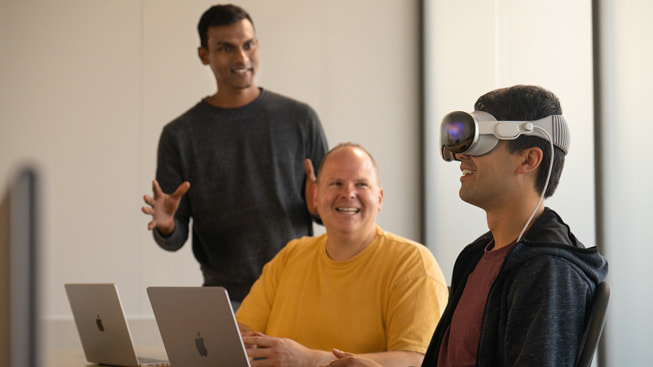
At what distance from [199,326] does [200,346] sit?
0.06m

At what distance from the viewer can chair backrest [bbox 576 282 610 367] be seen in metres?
1.12

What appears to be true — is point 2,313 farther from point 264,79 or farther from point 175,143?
point 264,79

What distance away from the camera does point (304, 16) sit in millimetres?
5246

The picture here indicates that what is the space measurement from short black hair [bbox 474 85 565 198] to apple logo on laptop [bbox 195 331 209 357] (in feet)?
2.77

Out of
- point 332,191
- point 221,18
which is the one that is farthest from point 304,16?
point 332,191

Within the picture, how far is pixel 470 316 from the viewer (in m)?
1.36

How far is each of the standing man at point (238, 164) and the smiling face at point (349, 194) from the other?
1.98ft

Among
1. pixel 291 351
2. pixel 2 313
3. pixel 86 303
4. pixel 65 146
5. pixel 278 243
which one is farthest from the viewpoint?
pixel 65 146

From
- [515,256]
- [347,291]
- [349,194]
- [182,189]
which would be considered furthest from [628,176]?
[515,256]

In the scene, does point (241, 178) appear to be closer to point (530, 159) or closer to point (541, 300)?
point (530, 159)

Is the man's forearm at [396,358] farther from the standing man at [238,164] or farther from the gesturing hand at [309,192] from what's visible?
the standing man at [238,164]

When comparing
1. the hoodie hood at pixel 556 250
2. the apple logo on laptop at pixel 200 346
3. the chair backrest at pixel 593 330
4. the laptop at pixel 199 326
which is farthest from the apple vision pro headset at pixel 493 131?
the apple logo on laptop at pixel 200 346

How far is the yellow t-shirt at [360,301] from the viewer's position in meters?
1.93

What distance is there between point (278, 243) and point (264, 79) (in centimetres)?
241
